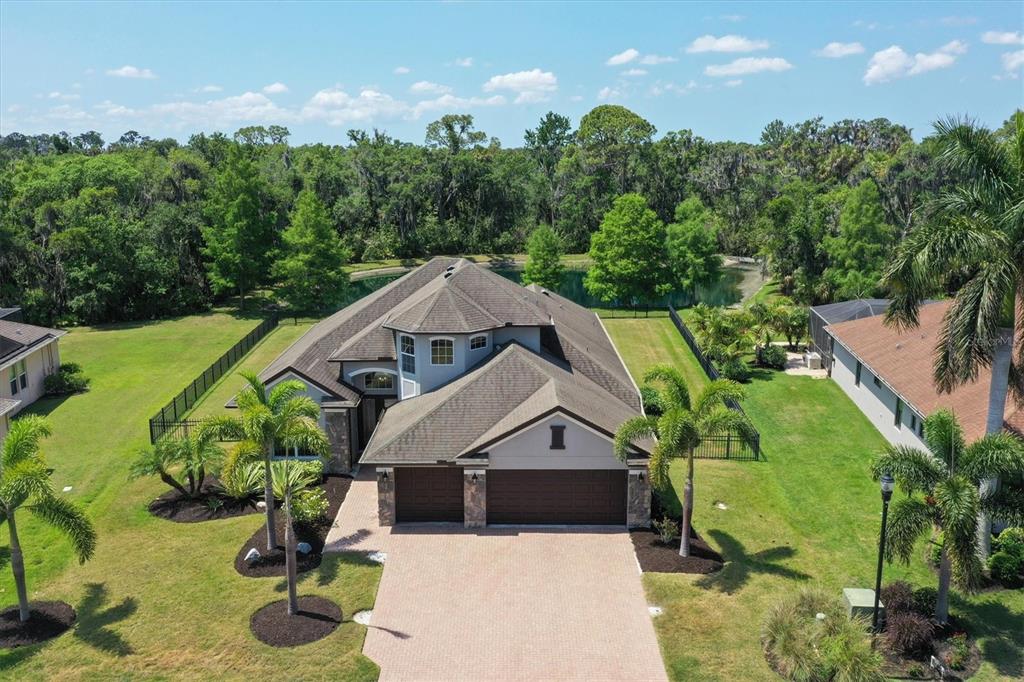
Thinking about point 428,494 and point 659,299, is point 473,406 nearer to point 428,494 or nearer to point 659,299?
point 428,494

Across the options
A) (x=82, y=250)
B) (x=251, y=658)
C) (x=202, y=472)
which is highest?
(x=82, y=250)

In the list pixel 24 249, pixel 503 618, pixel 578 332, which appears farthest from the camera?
pixel 24 249

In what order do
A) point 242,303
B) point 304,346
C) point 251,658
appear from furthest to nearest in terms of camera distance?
point 242,303 < point 304,346 < point 251,658

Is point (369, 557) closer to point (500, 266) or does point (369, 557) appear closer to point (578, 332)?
point (578, 332)

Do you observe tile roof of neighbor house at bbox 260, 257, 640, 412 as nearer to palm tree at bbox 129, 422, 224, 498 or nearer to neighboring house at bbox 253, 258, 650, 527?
neighboring house at bbox 253, 258, 650, 527

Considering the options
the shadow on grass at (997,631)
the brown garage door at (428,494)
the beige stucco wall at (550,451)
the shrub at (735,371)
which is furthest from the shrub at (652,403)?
the shadow on grass at (997,631)

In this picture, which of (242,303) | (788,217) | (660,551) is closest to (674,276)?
(788,217)
